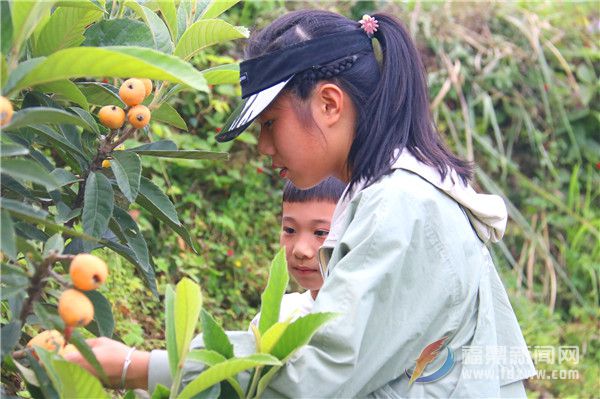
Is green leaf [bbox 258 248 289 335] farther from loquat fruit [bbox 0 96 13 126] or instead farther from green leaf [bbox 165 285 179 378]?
loquat fruit [bbox 0 96 13 126]

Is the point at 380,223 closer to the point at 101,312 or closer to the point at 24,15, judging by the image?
the point at 101,312

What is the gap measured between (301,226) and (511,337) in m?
1.09

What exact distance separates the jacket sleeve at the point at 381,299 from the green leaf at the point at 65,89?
0.55 metres

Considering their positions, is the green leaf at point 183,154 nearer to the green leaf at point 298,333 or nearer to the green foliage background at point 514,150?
the green leaf at point 298,333

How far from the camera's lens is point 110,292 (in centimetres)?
315

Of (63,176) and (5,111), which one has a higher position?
(5,111)

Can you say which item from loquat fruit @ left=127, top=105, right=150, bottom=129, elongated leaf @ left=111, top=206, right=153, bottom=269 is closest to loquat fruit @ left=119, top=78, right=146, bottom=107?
loquat fruit @ left=127, top=105, right=150, bottom=129

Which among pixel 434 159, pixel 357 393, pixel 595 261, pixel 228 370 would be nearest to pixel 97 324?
pixel 228 370

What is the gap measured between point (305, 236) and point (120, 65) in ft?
5.33

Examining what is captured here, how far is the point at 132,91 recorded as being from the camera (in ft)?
5.50

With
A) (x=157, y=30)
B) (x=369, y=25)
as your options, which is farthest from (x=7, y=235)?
(x=369, y=25)

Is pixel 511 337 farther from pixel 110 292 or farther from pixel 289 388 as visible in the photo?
pixel 110 292

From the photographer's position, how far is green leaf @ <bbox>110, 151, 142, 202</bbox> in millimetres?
1685

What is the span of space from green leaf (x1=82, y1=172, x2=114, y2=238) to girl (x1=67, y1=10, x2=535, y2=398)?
9.0 inches
